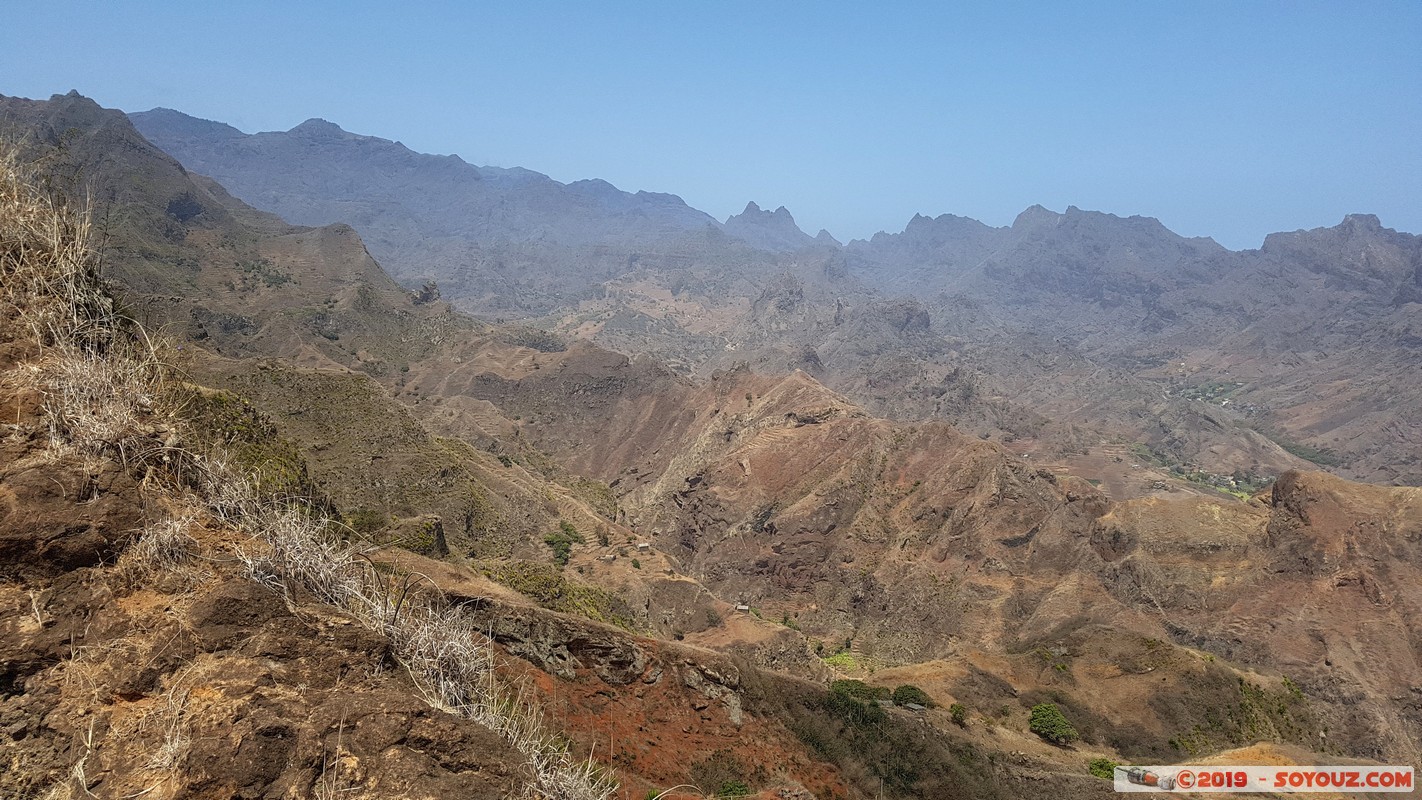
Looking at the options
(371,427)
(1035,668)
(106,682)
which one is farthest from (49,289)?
(1035,668)

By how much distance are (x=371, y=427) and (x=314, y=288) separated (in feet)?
254

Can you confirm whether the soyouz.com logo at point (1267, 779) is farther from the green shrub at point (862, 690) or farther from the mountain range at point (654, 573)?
the green shrub at point (862, 690)

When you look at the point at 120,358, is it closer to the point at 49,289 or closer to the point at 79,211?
the point at 49,289

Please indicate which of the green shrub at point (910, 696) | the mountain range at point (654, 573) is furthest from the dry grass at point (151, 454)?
the green shrub at point (910, 696)

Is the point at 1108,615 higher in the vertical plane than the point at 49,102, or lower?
lower

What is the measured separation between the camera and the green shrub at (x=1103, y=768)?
87.9ft

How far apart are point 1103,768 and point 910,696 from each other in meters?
7.51

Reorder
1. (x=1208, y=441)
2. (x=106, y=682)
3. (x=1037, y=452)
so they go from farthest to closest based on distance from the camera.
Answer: (x=1208, y=441), (x=1037, y=452), (x=106, y=682)

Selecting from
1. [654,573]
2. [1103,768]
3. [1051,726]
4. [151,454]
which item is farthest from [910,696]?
[151,454]

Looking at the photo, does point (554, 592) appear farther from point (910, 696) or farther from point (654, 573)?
point (654, 573)

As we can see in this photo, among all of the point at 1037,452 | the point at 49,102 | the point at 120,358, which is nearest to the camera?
the point at 120,358

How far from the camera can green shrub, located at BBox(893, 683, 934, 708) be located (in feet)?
103

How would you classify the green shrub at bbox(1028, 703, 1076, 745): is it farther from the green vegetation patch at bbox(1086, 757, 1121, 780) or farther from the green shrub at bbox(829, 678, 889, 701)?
the green shrub at bbox(829, 678, 889, 701)

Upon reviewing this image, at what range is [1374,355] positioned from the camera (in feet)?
507
